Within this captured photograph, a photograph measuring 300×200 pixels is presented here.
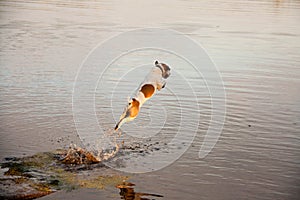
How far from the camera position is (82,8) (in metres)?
41.2

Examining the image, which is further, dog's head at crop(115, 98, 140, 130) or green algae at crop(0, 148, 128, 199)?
green algae at crop(0, 148, 128, 199)

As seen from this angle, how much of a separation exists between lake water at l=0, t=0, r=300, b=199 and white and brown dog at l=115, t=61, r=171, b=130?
4.96ft

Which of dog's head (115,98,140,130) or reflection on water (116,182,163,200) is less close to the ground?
dog's head (115,98,140,130)

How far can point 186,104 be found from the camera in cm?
1512

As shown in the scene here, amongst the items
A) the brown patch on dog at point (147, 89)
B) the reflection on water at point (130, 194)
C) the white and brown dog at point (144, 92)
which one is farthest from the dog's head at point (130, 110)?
the reflection on water at point (130, 194)

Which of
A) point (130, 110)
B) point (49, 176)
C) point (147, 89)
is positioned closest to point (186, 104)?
point (49, 176)

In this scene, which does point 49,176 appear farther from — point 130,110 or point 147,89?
point 147,89

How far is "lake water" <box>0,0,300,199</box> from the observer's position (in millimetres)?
10152

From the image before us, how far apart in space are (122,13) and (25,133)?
86.6 feet

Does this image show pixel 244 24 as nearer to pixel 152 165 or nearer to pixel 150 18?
pixel 150 18

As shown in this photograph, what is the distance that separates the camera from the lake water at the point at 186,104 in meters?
10.2

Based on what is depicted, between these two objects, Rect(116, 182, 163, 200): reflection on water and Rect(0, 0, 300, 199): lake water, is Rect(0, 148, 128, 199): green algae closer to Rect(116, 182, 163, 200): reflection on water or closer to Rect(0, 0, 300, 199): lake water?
Rect(116, 182, 163, 200): reflection on water

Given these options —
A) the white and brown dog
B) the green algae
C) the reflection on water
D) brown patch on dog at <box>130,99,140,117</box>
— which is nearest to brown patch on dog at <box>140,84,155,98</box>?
the white and brown dog

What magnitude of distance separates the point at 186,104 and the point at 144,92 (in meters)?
6.76
